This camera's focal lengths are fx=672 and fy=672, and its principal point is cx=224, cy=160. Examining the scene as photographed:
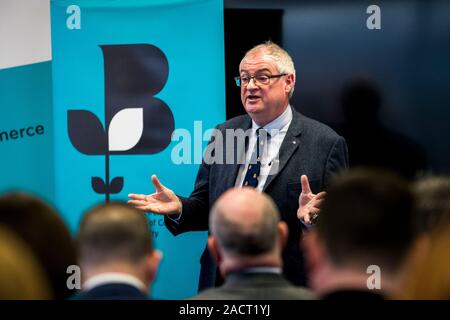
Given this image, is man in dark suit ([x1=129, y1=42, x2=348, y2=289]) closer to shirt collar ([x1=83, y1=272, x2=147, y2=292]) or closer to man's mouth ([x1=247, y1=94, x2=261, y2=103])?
man's mouth ([x1=247, y1=94, x2=261, y2=103])

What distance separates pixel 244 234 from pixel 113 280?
16.9 inches

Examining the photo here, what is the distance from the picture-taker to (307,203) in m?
3.47

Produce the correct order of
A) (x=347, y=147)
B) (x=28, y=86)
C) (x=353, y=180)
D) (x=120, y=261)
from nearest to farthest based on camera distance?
(x=353, y=180) → (x=120, y=261) → (x=347, y=147) → (x=28, y=86)

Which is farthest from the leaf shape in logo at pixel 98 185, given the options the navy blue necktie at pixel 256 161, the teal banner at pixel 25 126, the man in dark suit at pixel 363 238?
the man in dark suit at pixel 363 238

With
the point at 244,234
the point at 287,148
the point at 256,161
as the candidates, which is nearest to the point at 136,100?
the point at 256,161

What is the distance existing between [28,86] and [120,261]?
2.71 meters

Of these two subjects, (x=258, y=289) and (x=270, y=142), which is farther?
(x=270, y=142)

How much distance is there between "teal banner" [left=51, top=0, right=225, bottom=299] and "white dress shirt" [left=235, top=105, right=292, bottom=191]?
1.09 ft

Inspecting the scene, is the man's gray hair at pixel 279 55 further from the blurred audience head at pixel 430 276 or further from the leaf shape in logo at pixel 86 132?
the blurred audience head at pixel 430 276

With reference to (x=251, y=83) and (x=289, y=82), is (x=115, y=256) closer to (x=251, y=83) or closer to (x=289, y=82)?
(x=251, y=83)

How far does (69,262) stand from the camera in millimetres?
1872

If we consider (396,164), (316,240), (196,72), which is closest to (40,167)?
(196,72)

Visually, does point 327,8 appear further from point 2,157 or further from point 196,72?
point 2,157

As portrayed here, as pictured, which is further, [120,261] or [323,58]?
[323,58]
